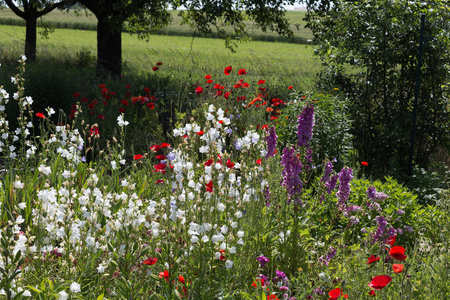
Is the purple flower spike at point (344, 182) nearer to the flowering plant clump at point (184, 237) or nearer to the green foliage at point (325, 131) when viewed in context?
the flowering plant clump at point (184, 237)

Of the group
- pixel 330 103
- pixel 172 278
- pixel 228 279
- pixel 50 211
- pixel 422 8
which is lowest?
pixel 228 279

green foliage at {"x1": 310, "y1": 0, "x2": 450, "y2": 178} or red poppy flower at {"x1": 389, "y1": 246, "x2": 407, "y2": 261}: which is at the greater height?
green foliage at {"x1": 310, "y1": 0, "x2": 450, "y2": 178}

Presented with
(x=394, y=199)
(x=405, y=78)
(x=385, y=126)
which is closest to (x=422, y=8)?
(x=405, y=78)

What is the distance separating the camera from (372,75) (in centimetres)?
675

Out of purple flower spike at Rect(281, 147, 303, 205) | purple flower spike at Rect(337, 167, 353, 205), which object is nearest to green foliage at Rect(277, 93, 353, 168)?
purple flower spike at Rect(337, 167, 353, 205)

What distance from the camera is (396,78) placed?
6.84 m

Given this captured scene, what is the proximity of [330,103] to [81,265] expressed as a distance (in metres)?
4.45

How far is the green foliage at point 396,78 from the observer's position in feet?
21.5

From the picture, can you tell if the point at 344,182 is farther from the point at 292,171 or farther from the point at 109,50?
the point at 109,50

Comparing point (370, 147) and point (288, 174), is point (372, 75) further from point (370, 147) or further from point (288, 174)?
point (288, 174)

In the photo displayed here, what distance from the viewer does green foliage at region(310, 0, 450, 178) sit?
21.5 feet

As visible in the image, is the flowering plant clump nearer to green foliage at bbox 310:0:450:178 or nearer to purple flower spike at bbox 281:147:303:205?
purple flower spike at bbox 281:147:303:205

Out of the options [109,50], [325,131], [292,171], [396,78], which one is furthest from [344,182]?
[109,50]

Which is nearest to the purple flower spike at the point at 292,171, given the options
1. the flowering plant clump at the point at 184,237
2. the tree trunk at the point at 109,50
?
the flowering plant clump at the point at 184,237
